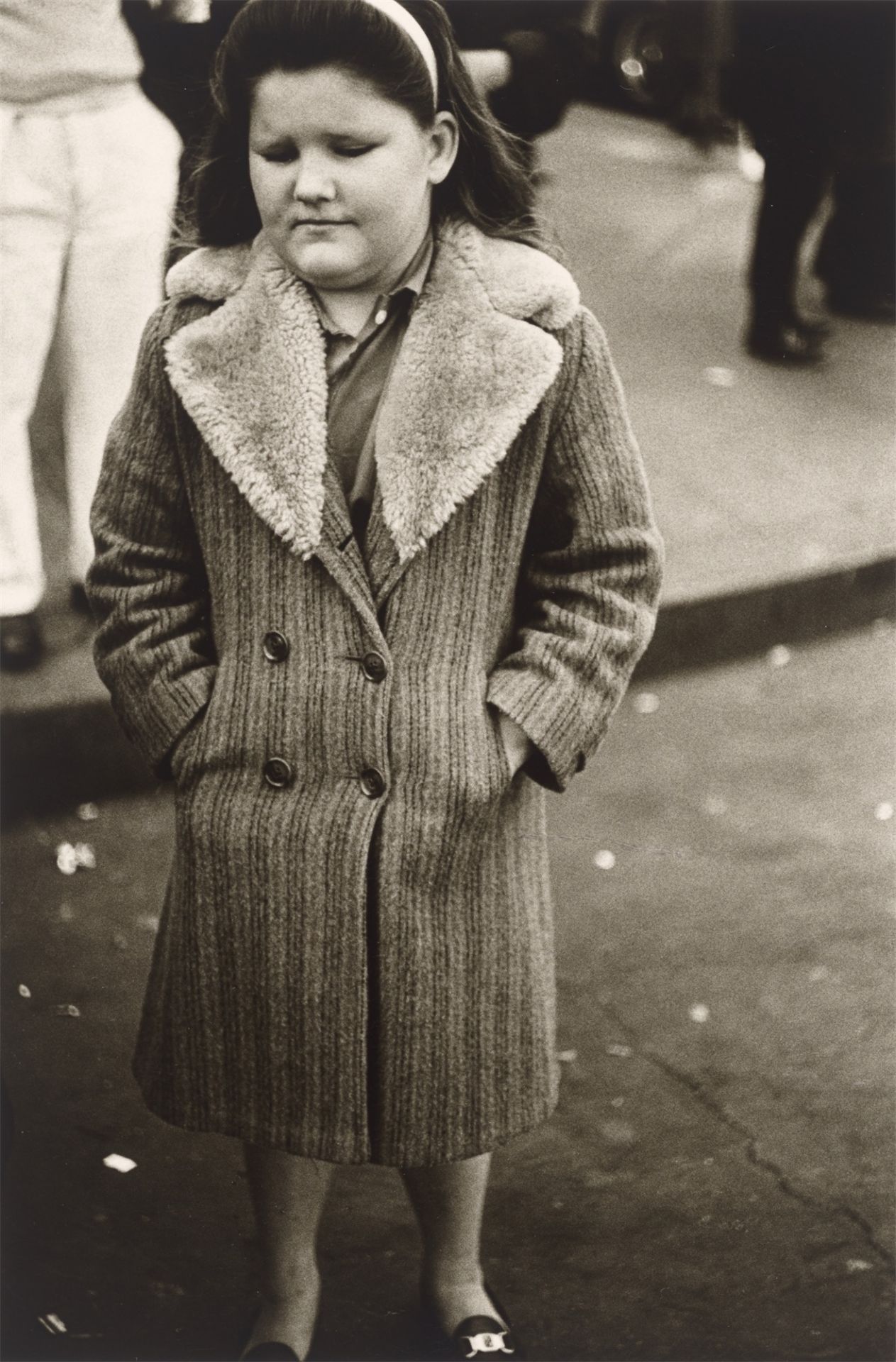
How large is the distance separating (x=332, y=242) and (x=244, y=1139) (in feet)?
3.89

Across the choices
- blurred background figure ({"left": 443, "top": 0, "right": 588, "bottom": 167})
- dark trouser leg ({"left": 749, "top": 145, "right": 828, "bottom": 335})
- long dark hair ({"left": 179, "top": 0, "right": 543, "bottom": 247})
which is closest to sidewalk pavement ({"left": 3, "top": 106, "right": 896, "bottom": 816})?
dark trouser leg ({"left": 749, "top": 145, "right": 828, "bottom": 335})

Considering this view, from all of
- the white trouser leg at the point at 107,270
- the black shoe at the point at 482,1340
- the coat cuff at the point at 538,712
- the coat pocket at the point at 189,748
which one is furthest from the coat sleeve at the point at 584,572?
the white trouser leg at the point at 107,270

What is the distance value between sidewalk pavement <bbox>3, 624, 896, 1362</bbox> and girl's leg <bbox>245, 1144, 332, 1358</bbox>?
96 millimetres

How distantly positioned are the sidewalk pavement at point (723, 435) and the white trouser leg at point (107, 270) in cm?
83

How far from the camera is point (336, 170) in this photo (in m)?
2.01

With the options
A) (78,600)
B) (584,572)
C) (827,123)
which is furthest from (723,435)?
Result: (584,572)

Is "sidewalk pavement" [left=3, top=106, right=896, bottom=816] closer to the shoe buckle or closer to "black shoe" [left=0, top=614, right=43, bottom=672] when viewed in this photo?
"black shoe" [left=0, top=614, right=43, bottom=672]

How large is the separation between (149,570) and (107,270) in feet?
3.10

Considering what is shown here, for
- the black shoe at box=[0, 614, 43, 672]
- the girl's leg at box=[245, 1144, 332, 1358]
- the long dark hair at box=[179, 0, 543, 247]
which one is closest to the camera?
the long dark hair at box=[179, 0, 543, 247]

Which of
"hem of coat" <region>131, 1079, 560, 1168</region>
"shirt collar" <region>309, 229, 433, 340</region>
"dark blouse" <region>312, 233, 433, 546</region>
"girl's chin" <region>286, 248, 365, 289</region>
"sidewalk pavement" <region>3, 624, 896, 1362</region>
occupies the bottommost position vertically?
"sidewalk pavement" <region>3, 624, 896, 1362</region>

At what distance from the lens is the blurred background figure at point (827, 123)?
2.86 metres

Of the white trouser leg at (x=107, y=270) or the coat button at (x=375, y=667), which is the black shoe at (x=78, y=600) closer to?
the white trouser leg at (x=107, y=270)

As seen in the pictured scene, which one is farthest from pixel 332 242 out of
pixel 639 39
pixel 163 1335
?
pixel 163 1335

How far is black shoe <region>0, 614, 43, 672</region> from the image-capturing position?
10.8 feet
